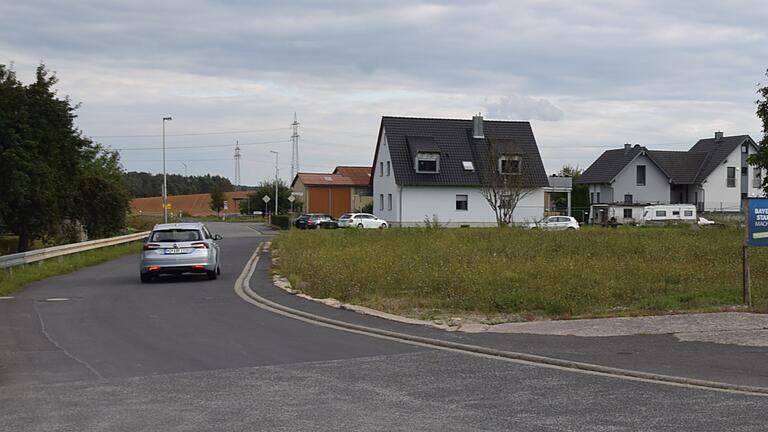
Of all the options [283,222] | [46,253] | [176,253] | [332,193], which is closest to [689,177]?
[332,193]

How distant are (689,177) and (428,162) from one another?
28966 millimetres

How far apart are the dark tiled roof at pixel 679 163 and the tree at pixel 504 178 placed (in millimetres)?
21373

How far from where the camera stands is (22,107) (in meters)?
34.0

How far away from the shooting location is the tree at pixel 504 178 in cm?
5753

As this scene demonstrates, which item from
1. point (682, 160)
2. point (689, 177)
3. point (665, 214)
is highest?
point (682, 160)

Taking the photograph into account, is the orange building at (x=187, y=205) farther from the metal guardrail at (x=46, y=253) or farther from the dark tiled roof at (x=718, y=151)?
the metal guardrail at (x=46, y=253)

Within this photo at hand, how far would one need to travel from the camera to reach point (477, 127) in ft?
228

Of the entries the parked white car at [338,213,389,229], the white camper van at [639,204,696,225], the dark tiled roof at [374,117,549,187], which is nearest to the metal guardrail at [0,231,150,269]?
the parked white car at [338,213,389,229]

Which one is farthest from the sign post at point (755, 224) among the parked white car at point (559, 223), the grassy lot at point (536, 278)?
the parked white car at point (559, 223)

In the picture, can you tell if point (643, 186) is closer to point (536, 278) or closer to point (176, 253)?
point (176, 253)

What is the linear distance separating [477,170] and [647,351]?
57.7 meters

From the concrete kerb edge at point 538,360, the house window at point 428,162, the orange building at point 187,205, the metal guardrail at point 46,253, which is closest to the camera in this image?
the concrete kerb edge at point 538,360

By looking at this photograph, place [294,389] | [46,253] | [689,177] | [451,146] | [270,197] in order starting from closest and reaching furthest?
[294,389] → [46,253] → [451,146] → [689,177] → [270,197]

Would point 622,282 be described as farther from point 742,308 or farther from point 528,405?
point 528,405
